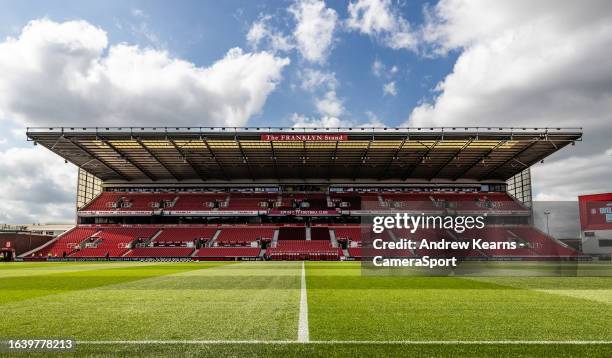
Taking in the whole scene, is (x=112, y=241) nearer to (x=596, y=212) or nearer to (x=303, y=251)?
(x=303, y=251)

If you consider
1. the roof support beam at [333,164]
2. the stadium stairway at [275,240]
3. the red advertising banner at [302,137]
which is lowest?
the stadium stairway at [275,240]

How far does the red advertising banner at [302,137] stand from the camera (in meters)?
45.5

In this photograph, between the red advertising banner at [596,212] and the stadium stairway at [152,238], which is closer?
the red advertising banner at [596,212]

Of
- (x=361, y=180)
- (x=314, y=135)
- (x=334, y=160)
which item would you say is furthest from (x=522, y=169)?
(x=314, y=135)

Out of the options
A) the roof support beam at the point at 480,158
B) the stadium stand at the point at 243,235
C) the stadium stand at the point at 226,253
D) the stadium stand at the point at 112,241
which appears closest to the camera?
the roof support beam at the point at 480,158

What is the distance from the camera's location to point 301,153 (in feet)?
173

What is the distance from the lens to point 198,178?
6444 centimetres

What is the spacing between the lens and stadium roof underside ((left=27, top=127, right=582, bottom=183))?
4616 centimetres

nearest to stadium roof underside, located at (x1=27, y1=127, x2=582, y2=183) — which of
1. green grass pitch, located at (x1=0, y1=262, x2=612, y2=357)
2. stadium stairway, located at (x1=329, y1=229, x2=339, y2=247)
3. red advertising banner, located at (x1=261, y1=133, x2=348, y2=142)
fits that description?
red advertising banner, located at (x1=261, y1=133, x2=348, y2=142)

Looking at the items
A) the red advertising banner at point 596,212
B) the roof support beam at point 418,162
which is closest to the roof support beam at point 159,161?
the roof support beam at point 418,162

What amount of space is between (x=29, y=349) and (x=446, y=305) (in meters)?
7.46

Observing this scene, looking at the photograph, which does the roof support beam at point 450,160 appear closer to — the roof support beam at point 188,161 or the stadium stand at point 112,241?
the roof support beam at point 188,161

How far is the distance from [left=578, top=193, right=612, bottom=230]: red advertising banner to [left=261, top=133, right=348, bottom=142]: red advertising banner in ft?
107

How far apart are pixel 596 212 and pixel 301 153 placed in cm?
3757
